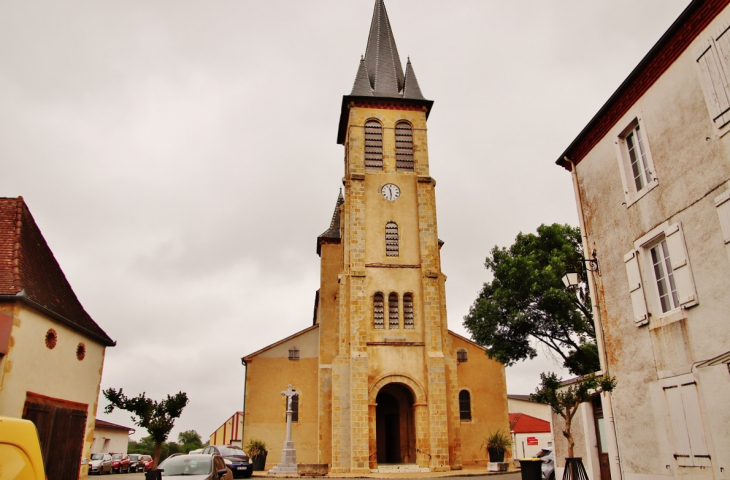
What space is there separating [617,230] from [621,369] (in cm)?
273

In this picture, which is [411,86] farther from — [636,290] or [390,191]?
[636,290]

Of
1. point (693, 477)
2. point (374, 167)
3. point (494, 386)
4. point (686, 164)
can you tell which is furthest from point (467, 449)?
point (686, 164)

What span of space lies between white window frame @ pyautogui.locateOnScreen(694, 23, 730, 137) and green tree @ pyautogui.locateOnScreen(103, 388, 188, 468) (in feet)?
48.2

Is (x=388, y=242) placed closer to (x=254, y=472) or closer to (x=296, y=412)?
(x=296, y=412)

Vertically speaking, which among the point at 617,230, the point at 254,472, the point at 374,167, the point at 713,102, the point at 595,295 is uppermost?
the point at 374,167

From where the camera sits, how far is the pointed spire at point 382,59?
102ft

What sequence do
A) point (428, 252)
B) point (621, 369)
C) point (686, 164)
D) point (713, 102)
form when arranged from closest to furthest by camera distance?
point (713, 102)
point (686, 164)
point (621, 369)
point (428, 252)

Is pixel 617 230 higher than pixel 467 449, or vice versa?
pixel 617 230

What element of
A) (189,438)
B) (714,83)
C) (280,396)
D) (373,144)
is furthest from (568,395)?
(189,438)

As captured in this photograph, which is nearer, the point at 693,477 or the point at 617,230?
the point at 693,477

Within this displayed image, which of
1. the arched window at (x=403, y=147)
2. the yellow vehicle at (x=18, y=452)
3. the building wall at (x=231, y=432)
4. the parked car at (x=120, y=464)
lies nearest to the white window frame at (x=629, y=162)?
the yellow vehicle at (x=18, y=452)

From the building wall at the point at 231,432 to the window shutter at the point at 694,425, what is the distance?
3184 centimetres

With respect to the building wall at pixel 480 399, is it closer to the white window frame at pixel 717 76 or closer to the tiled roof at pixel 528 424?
the tiled roof at pixel 528 424

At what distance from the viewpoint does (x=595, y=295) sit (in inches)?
478
